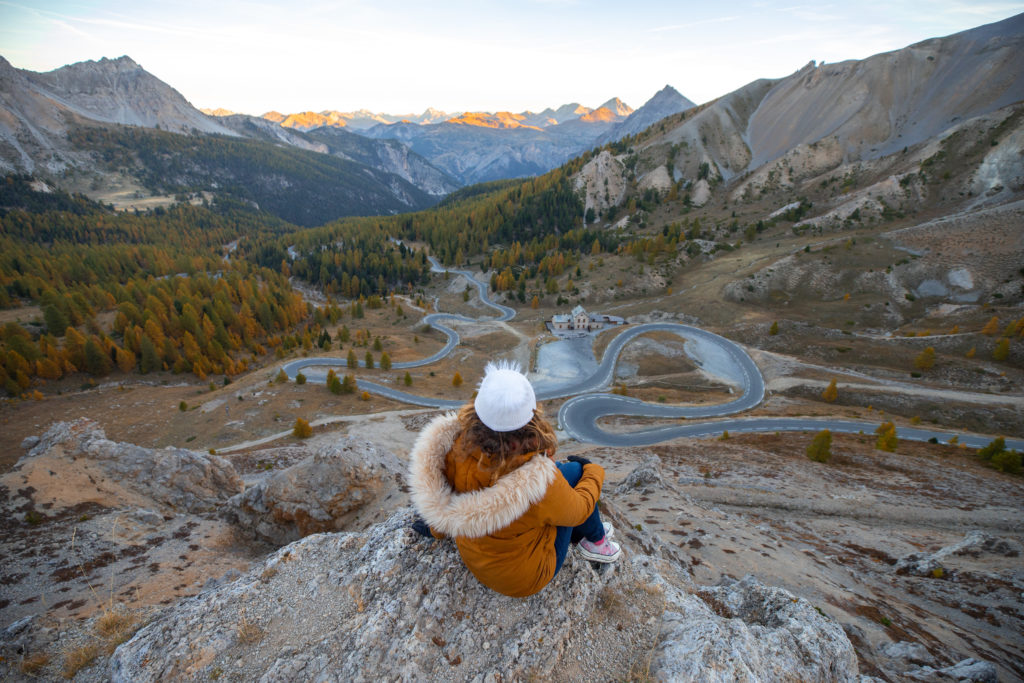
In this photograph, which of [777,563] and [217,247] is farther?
[217,247]

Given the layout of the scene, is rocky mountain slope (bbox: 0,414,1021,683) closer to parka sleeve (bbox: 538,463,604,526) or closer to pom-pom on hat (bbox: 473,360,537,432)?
parka sleeve (bbox: 538,463,604,526)

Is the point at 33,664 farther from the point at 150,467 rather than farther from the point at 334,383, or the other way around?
the point at 334,383

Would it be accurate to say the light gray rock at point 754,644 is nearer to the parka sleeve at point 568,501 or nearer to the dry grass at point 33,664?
the parka sleeve at point 568,501

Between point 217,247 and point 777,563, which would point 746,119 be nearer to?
point 777,563

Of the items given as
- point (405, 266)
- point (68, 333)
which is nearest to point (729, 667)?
point (68, 333)

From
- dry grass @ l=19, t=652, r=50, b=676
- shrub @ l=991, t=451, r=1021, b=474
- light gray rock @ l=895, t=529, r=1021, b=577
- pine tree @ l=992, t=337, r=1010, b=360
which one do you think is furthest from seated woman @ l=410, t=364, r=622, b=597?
pine tree @ l=992, t=337, r=1010, b=360
